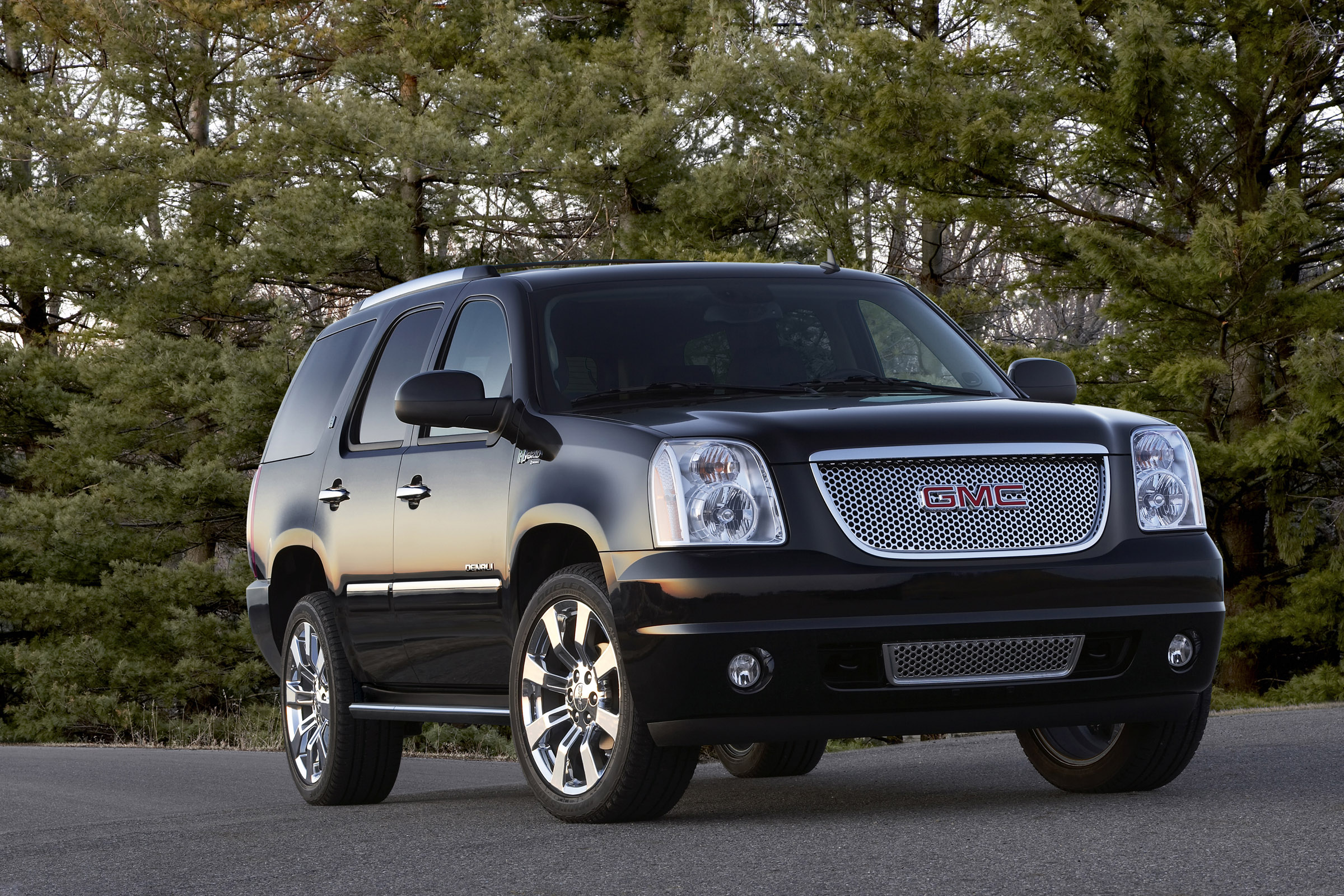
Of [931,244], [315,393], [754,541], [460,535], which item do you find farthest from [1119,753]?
[931,244]

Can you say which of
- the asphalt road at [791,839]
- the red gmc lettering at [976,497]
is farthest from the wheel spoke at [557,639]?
the red gmc lettering at [976,497]

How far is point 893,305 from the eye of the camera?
749cm

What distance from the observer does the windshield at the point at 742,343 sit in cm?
662

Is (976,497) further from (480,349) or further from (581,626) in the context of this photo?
(480,349)

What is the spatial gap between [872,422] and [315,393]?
149 inches

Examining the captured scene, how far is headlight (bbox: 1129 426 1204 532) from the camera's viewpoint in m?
5.95

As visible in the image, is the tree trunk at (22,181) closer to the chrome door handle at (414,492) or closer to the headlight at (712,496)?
the chrome door handle at (414,492)

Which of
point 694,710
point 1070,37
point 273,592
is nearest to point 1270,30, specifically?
point 1070,37

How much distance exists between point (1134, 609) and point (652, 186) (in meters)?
22.3

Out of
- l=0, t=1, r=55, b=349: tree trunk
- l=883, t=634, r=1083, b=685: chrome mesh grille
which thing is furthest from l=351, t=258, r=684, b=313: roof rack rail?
l=0, t=1, r=55, b=349: tree trunk

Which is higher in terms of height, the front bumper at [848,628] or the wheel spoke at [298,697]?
the front bumper at [848,628]

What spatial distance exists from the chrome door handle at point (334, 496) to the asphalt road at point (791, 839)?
1.33 m

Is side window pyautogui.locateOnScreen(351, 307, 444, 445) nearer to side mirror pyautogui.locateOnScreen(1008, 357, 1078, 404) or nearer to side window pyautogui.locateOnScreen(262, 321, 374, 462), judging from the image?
side window pyautogui.locateOnScreen(262, 321, 374, 462)

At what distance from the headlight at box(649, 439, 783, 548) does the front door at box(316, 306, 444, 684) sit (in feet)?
6.51
